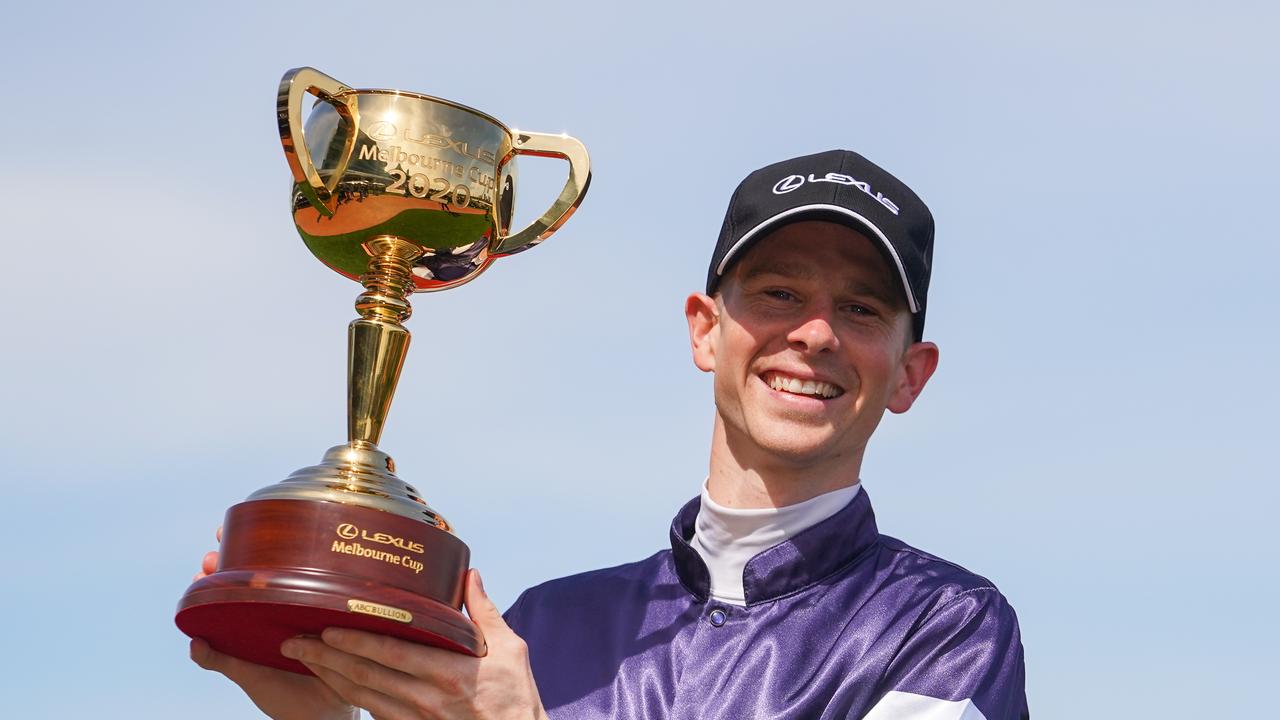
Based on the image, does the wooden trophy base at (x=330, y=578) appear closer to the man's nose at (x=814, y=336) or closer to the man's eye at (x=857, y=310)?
the man's nose at (x=814, y=336)

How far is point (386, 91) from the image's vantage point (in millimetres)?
4566

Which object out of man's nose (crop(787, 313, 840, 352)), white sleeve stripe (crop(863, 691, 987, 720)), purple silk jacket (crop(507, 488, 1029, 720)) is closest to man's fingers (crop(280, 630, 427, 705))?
purple silk jacket (crop(507, 488, 1029, 720))

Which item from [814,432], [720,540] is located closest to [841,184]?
[814,432]

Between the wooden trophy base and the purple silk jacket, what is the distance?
894 millimetres

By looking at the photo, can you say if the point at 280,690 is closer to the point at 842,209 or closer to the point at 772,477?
the point at 772,477

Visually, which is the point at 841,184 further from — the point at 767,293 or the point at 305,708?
the point at 305,708

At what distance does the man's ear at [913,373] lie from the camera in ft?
17.1

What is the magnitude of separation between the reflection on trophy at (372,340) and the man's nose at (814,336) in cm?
74

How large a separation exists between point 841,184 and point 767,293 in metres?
0.39

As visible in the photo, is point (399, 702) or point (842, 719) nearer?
point (399, 702)

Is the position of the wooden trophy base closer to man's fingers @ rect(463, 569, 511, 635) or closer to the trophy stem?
man's fingers @ rect(463, 569, 511, 635)

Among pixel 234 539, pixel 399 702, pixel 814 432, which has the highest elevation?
pixel 814 432

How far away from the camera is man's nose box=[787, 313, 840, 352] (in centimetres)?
490

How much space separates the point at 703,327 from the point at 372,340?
1249 millimetres
